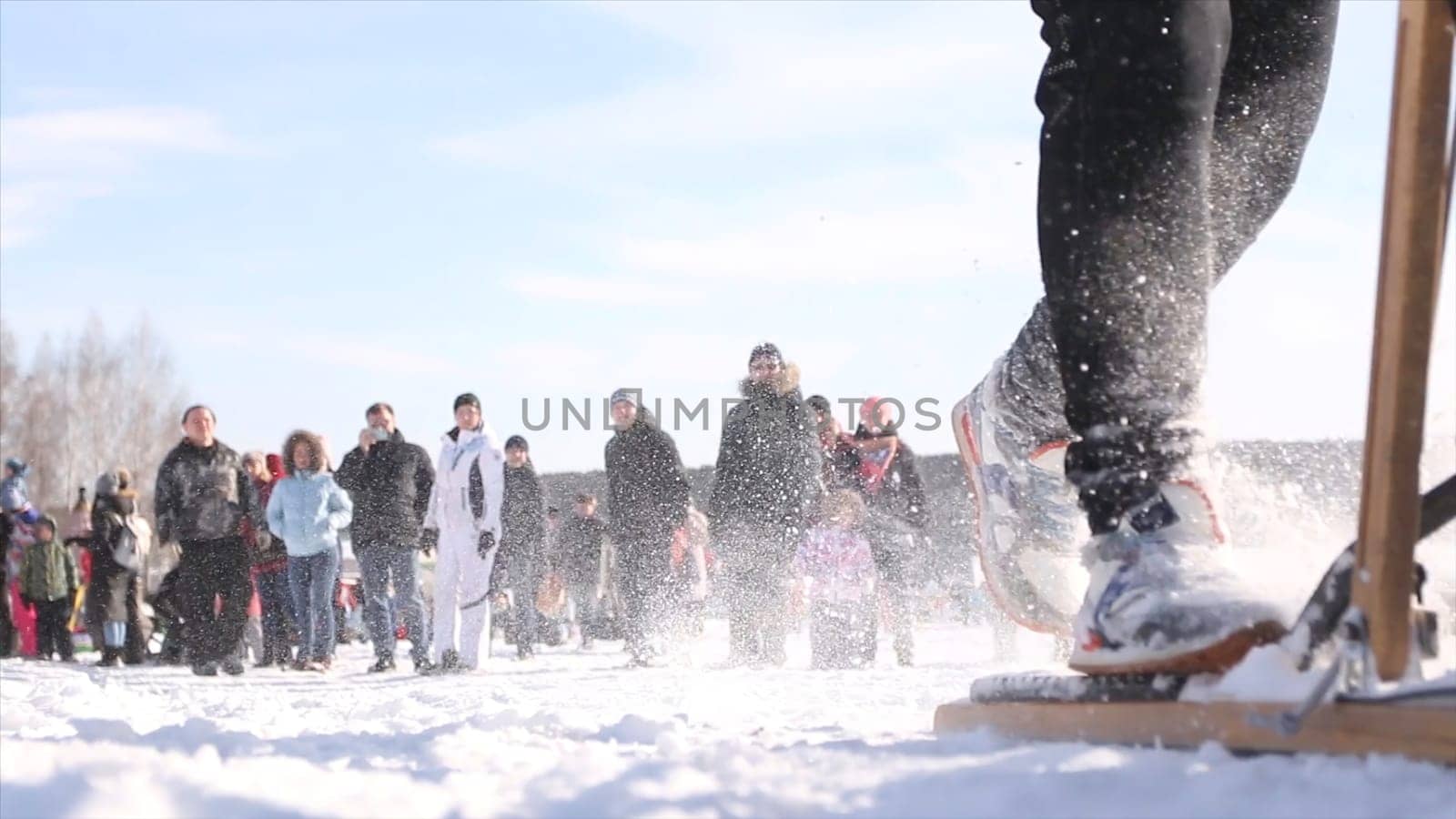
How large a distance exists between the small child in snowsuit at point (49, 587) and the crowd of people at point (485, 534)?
1512 millimetres

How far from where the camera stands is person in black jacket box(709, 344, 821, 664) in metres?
8.60

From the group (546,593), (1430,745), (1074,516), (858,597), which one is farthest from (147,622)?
(1430,745)

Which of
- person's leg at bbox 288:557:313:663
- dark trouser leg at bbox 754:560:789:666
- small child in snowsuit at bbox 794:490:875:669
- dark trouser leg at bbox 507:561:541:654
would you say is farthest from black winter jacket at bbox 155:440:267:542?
small child in snowsuit at bbox 794:490:875:669

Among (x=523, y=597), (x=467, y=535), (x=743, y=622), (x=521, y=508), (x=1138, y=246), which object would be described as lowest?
(x=523, y=597)

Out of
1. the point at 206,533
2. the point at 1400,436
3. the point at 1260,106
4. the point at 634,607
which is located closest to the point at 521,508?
the point at 634,607

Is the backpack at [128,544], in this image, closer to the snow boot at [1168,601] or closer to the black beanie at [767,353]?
the black beanie at [767,353]

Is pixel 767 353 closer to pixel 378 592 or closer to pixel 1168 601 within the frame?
pixel 378 592

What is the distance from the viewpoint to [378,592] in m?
9.64

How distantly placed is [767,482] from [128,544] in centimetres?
548

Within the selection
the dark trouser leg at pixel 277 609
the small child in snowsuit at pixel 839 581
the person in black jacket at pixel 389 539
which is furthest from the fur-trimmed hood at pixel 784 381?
the dark trouser leg at pixel 277 609

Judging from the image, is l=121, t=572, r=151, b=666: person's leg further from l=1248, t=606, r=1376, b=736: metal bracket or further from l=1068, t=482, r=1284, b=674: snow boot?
l=1248, t=606, r=1376, b=736: metal bracket

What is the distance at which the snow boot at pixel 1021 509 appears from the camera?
2083 millimetres

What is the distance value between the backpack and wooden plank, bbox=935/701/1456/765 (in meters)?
10.9

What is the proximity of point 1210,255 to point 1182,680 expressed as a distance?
0.44 m
